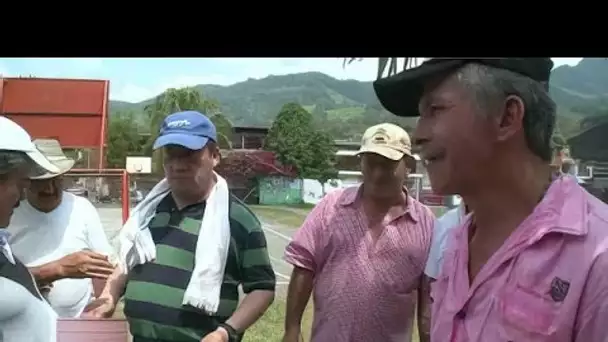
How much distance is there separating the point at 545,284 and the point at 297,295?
1087 mm

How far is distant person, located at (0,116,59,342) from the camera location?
1.48m

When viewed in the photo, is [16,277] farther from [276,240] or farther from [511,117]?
[511,117]

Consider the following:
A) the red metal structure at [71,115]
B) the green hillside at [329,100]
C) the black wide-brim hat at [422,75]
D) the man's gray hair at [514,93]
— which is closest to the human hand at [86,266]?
the red metal structure at [71,115]

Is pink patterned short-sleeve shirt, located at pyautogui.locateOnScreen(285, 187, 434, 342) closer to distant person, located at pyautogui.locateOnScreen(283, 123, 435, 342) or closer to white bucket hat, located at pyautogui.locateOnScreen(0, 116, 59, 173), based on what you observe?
distant person, located at pyautogui.locateOnScreen(283, 123, 435, 342)

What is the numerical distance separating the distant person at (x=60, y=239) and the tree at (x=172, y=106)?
246mm

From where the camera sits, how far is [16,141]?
1.56 meters

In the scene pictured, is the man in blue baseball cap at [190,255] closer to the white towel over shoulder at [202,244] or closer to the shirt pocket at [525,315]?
the white towel over shoulder at [202,244]

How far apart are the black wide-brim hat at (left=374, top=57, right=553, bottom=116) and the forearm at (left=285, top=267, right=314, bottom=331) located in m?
0.86

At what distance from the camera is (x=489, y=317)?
1.04 meters

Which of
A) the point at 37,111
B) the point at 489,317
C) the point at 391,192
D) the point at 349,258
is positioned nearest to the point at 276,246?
the point at 349,258

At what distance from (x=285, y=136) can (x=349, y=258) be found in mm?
355

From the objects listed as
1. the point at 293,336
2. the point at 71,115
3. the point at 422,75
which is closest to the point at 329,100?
the point at 293,336

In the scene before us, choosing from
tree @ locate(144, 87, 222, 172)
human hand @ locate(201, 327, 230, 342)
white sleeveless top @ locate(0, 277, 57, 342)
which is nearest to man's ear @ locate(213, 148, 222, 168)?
tree @ locate(144, 87, 222, 172)

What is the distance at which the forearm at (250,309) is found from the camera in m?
1.77
